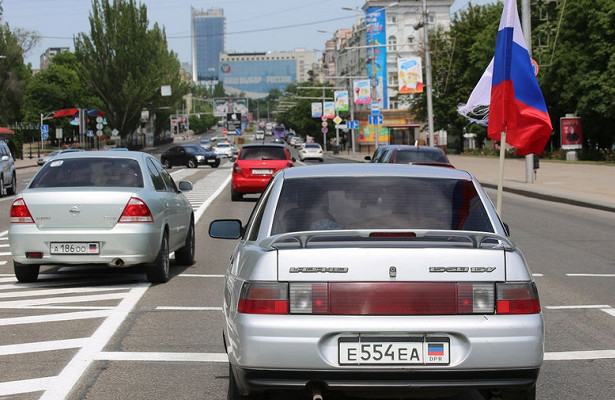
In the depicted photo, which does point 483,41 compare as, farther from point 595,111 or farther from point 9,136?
point 9,136

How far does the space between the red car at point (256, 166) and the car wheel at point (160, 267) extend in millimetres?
15555

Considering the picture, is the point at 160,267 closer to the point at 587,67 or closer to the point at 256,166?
the point at 256,166

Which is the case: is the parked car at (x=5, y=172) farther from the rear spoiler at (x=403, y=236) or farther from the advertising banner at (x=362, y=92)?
the advertising banner at (x=362, y=92)

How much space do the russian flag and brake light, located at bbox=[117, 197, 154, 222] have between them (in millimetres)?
4405

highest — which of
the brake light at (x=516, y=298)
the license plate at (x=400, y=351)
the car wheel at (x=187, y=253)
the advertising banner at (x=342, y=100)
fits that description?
the advertising banner at (x=342, y=100)

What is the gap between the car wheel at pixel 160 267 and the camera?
1127 centimetres

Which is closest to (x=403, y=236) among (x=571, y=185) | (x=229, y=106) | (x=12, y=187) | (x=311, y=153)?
(x=571, y=185)

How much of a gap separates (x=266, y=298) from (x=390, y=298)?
63 cm

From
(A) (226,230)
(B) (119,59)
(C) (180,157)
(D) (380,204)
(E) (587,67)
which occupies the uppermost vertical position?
(B) (119,59)

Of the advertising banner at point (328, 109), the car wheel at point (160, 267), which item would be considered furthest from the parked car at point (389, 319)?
the advertising banner at point (328, 109)

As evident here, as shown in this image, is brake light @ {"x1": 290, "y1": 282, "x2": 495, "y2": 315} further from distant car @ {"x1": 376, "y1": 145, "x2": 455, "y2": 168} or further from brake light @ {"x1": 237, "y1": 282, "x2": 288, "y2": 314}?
distant car @ {"x1": 376, "y1": 145, "x2": 455, "y2": 168}

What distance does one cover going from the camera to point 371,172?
19.3 ft

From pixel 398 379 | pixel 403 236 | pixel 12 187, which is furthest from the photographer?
pixel 12 187

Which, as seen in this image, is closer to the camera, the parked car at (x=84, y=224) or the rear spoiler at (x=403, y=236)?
the rear spoiler at (x=403, y=236)
